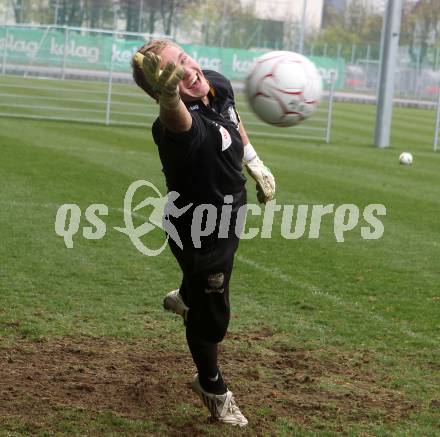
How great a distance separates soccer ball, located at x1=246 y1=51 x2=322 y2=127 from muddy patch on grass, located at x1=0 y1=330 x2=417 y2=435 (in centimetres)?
157

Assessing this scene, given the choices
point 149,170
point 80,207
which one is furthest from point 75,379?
point 149,170

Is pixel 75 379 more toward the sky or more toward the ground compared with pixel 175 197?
more toward the ground

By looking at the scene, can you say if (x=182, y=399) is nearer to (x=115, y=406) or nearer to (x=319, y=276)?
(x=115, y=406)

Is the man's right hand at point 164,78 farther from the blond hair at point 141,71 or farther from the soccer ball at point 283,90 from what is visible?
the soccer ball at point 283,90

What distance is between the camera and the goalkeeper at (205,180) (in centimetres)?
475

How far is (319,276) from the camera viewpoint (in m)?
9.02

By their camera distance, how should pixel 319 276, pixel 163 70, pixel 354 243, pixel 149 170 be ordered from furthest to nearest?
pixel 149 170 < pixel 354 243 < pixel 319 276 < pixel 163 70

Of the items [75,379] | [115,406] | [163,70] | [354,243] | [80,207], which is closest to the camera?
[163,70]

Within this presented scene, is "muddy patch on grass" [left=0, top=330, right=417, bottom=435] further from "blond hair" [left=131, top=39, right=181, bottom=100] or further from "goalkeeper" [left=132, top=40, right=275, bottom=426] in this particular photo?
"blond hair" [left=131, top=39, right=181, bottom=100]

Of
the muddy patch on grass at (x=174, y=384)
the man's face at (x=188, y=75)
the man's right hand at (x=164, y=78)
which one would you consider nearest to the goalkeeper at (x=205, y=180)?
the man's face at (x=188, y=75)

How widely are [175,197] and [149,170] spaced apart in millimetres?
10755

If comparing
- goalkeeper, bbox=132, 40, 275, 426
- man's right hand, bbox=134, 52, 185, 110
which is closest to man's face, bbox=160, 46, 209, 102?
goalkeeper, bbox=132, 40, 275, 426

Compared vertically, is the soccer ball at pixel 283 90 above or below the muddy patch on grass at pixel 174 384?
above

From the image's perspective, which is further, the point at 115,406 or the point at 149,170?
the point at 149,170
